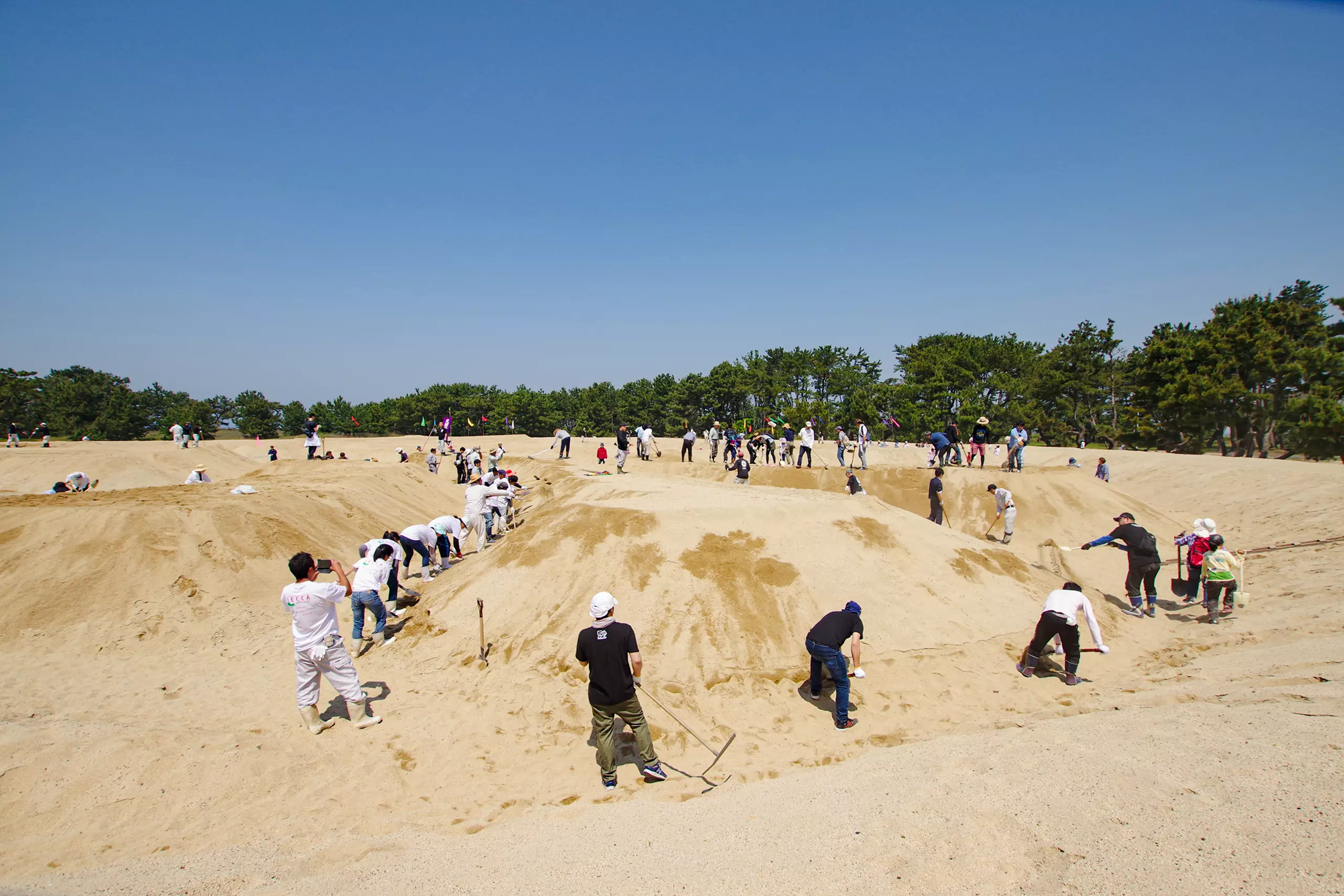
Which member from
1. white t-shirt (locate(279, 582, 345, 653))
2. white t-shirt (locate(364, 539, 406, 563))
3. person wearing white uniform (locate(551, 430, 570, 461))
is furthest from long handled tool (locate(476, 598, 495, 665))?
person wearing white uniform (locate(551, 430, 570, 461))

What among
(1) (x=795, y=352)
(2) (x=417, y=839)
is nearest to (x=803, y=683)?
(2) (x=417, y=839)

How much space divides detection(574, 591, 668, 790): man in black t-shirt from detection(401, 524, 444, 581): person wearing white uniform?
8.42 metres

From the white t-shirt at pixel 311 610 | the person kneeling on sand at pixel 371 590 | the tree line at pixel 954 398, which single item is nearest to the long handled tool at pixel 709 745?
the white t-shirt at pixel 311 610

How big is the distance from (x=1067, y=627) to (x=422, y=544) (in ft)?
41.1

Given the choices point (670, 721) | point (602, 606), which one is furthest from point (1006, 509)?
point (602, 606)

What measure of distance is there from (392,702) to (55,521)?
10554 mm

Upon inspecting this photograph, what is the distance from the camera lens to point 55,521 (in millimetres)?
12945

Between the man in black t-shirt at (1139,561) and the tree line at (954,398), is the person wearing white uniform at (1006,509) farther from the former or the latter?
the tree line at (954,398)

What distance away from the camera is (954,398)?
175ft

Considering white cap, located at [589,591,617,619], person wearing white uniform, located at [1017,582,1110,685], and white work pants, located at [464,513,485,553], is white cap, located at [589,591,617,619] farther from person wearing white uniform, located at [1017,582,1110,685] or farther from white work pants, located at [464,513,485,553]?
white work pants, located at [464,513,485,553]

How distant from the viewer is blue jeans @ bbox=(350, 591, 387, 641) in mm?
10211

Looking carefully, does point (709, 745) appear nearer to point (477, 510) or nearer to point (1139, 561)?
point (1139, 561)

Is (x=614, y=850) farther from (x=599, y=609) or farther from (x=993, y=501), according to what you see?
(x=993, y=501)

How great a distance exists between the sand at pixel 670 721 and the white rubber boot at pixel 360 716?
0.17 m
